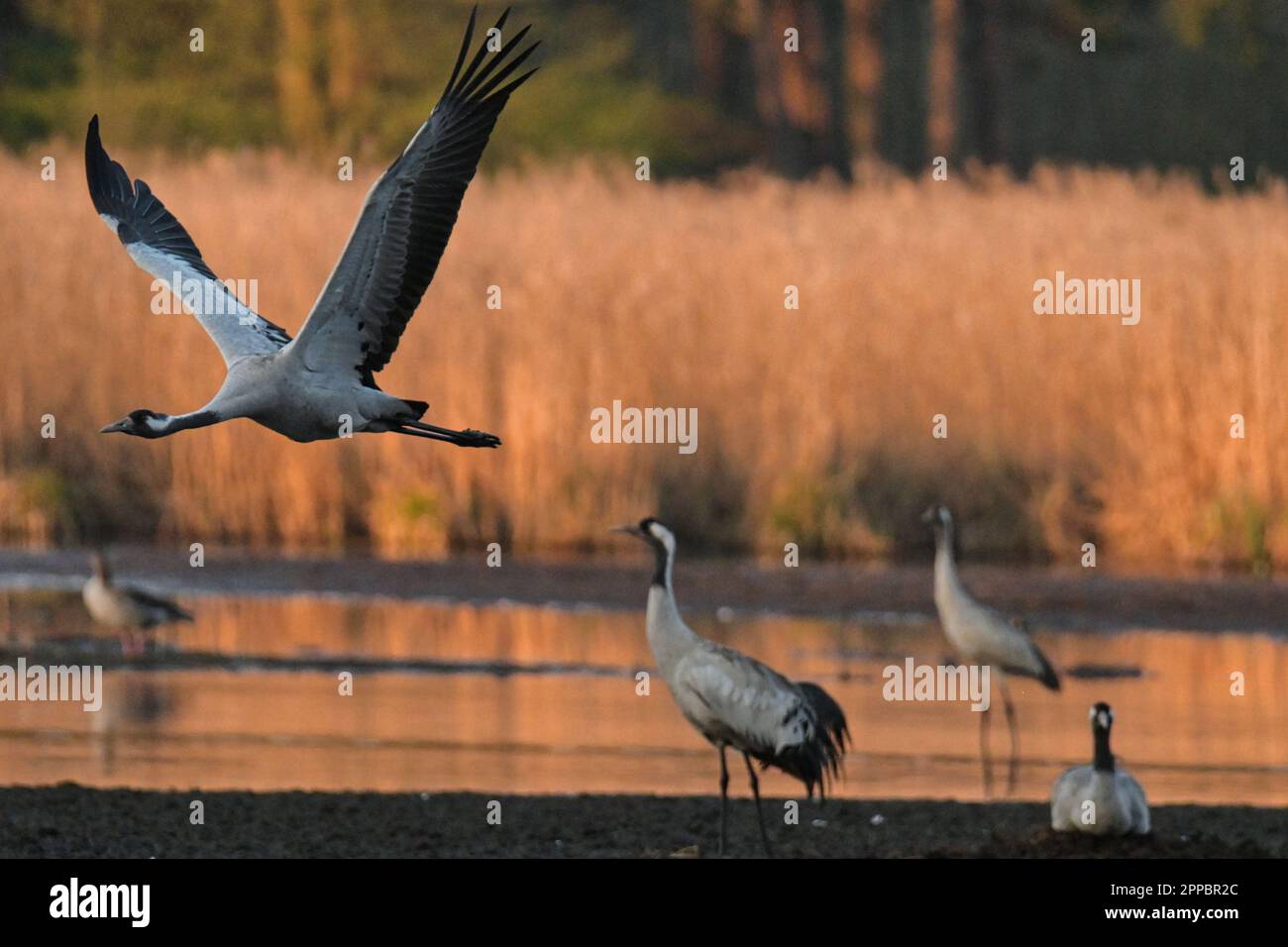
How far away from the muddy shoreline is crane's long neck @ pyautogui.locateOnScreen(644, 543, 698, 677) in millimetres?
6382

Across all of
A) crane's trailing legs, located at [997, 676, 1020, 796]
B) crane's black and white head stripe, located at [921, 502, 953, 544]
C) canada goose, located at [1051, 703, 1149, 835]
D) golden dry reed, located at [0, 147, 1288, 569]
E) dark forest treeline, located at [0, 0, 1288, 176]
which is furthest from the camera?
dark forest treeline, located at [0, 0, 1288, 176]

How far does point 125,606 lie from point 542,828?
16.2ft

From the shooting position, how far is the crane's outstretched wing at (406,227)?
935 centimetres

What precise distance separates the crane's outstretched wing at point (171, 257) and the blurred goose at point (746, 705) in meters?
1.91

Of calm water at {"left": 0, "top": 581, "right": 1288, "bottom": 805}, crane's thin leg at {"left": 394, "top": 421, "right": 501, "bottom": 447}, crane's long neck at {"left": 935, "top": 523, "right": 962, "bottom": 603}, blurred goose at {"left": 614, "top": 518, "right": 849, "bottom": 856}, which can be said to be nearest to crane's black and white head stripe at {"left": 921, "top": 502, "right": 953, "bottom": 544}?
crane's long neck at {"left": 935, "top": 523, "right": 962, "bottom": 603}

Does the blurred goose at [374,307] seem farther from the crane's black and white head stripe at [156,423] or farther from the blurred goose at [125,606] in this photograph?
the blurred goose at [125,606]

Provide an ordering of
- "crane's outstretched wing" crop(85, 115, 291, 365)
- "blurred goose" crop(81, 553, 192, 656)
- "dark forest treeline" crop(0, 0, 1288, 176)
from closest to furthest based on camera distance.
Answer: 1. "crane's outstretched wing" crop(85, 115, 291, 365)
2. "blurred goose" crop(81, 553, 192, 656)
3. "dark forest treeline" crop(0, 0, 1288, 176)

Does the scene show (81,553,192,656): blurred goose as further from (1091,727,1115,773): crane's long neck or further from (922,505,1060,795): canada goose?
(1091,727,1115,773): crane's long neck

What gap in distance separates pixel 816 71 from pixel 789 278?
22612 millimetres

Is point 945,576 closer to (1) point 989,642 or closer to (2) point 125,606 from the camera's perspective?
(1) point 989,642

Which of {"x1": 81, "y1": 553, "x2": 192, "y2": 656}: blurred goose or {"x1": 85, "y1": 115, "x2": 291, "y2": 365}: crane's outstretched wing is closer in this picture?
{"x1": 85, "y1": 115, "x2": 291, "y2": 365}: crane's outstretched wing

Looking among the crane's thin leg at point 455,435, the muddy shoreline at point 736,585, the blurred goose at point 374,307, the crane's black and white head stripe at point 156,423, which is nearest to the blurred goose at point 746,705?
the crane's thin leg at point 455,435

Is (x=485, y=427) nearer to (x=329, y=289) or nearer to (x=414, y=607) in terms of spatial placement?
(x=414, y=607)

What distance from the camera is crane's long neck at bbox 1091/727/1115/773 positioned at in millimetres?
9117
